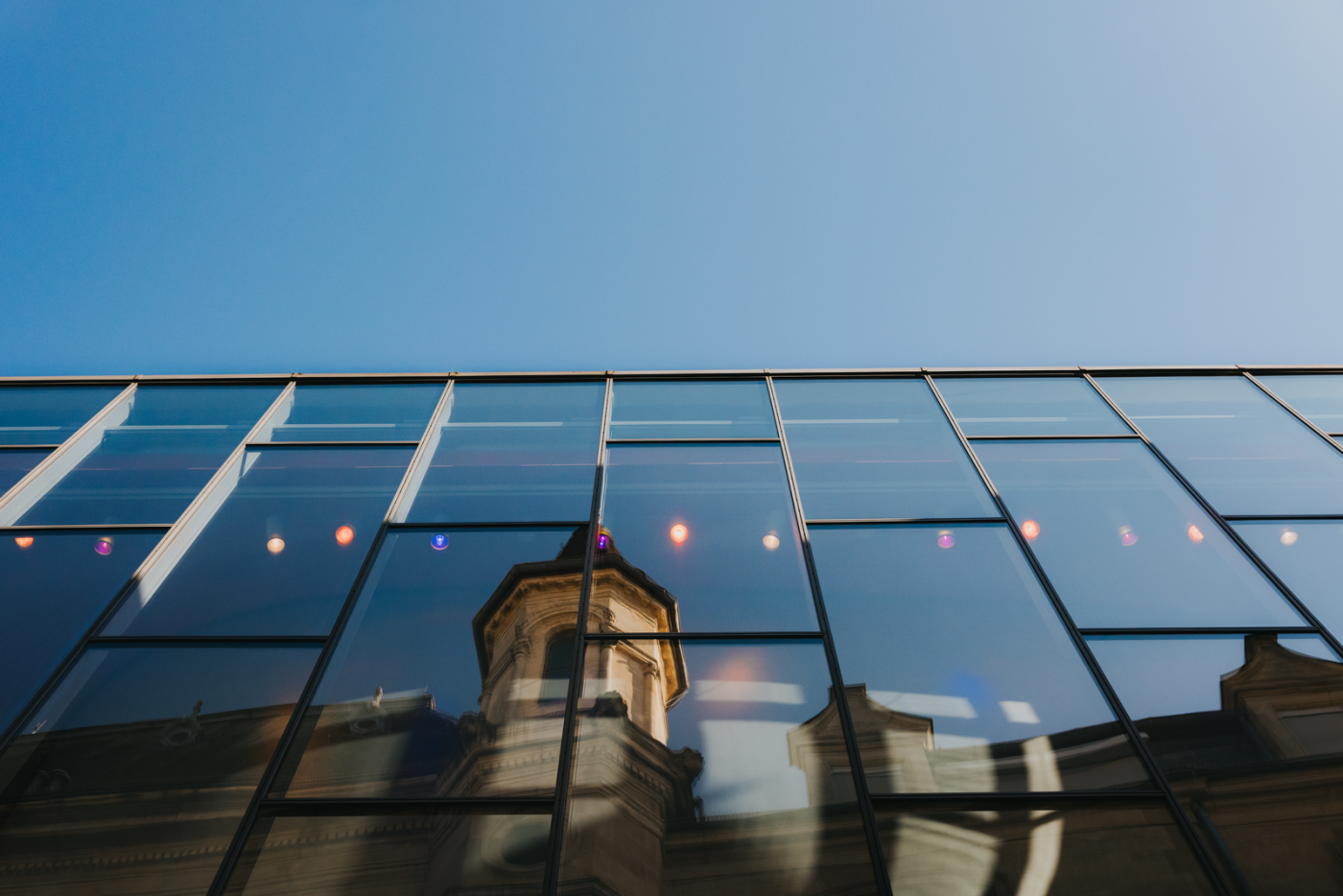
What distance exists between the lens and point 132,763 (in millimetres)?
5699

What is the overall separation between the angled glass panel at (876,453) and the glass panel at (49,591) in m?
6.67

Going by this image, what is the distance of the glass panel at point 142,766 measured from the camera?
503cm

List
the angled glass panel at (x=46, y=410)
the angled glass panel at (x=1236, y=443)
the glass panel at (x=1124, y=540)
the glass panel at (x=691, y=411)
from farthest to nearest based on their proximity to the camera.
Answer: the glass panel at (x=691, y=411)
the angled glass panel at (x=46, y=410)
the angled glass panel at (x=1236, y=443)
the glass panel at (x=1124, y=540)

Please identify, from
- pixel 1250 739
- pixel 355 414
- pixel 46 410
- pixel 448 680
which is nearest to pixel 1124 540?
pixel 1250 739

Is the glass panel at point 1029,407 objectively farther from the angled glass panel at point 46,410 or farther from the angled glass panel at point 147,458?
the angled glass panel at point 46,410

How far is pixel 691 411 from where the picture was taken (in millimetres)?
10383

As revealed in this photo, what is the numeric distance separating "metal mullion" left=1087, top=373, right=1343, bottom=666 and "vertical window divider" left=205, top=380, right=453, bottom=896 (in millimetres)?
8247

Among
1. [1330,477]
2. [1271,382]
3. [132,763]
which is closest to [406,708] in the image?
[132,763]

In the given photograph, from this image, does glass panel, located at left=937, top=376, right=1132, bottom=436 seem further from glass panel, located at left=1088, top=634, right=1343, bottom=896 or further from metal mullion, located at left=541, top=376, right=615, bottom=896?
metal mullion, located at left=541, top=376, right=615, bottom=896

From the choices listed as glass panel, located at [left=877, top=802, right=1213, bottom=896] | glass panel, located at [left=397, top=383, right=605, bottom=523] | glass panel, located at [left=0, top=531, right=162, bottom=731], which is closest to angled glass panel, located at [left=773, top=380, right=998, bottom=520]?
glass panel, located at [left=397, top=383, right=605, bottom=523]

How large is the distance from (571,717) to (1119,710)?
4.10 metres

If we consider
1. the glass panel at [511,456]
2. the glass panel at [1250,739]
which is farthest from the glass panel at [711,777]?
the glass panel at [511,456]

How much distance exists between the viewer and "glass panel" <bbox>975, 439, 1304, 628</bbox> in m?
6.84

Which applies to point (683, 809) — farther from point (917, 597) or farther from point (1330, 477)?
point (1330, 477)
